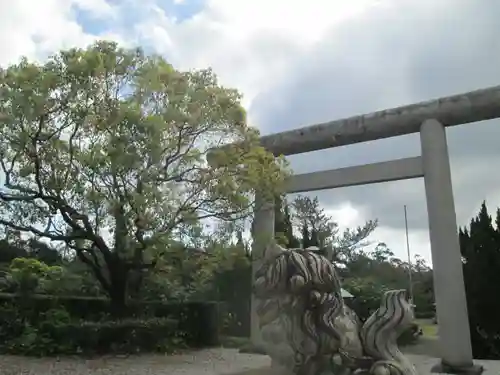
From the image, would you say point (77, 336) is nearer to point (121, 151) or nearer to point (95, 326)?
point (95, 326)

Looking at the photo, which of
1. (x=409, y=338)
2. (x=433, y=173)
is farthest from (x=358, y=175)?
(x=409, y=338)

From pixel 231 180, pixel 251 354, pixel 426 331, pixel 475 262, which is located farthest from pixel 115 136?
pixel 426 331

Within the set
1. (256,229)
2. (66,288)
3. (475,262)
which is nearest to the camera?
(256,229)

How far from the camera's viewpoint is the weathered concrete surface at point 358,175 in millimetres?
6555

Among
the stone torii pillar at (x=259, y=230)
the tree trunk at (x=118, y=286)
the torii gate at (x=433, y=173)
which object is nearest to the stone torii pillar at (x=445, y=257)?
the torii gate at (x=433, y=173)

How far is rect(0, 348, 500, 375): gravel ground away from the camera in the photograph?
5.55 metres

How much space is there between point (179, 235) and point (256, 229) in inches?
60.3

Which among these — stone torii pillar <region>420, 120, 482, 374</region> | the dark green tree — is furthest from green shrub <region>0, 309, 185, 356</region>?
the dark green tree

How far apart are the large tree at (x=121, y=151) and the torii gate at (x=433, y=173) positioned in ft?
2.73

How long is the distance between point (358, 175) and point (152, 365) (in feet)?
12.0

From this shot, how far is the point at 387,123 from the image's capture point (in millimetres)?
6570

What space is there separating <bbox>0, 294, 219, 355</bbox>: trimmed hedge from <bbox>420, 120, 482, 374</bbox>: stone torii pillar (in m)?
3.98

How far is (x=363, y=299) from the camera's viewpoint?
9406 millimetres

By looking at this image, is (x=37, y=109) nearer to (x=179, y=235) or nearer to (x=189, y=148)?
(x=189, y=148)
